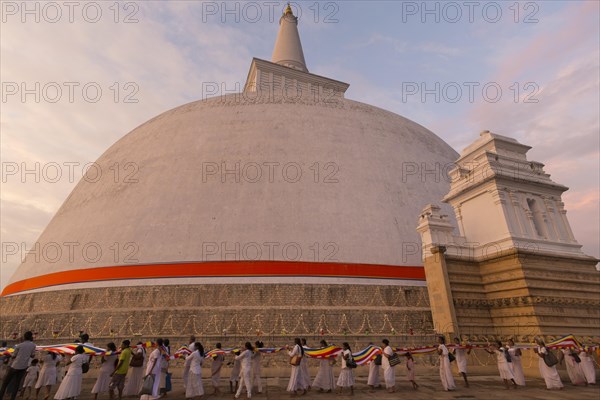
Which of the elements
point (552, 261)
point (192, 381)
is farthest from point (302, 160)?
point (192, 381)

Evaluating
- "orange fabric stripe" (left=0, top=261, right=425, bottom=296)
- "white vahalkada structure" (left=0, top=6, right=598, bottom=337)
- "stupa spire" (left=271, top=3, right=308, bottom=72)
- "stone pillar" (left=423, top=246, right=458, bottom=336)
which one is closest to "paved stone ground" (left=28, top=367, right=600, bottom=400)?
"stone pillar" (left=423, top=246, right=458, bottom=336)

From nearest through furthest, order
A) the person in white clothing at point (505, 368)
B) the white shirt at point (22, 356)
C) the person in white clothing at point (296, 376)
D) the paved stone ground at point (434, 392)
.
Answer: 1. the white shirt at point (22, 356)
2. the paved stone ground at point (434, 392)
3. the person in white clothing at point (296, 376)
4. the person in white clothing at point (505, 368)

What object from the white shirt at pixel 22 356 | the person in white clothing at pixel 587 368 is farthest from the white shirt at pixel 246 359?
the person in white clothing at pixel 587 368

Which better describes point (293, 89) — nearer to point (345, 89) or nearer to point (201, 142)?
point (345, 89)

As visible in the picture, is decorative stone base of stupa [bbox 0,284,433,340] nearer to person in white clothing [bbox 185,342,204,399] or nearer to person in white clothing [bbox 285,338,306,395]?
person in white clothing [bbox 285,338,306,395]

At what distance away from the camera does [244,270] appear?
15.3 m

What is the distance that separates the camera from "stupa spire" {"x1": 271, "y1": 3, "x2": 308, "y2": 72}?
32.1 m

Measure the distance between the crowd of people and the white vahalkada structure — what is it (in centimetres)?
328

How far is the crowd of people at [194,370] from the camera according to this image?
279 inches

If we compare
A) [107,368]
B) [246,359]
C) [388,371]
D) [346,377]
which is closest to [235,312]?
[107,368]

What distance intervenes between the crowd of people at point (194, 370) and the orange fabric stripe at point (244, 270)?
5.74 m

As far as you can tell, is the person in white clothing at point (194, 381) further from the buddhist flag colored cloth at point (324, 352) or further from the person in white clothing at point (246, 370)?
the buddhist flag colored cloth at point (324, 352)

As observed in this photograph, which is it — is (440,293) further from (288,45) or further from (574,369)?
(288,45)

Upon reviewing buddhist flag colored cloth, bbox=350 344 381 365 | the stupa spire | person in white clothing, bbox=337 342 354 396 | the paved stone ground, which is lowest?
the paved stone ground
